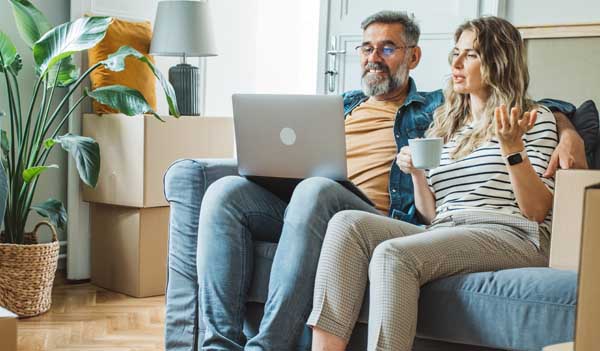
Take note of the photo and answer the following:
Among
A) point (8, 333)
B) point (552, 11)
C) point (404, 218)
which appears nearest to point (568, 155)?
point (404, 218)

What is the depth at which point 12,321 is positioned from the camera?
5.01 ft

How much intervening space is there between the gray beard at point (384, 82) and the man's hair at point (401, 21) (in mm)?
100

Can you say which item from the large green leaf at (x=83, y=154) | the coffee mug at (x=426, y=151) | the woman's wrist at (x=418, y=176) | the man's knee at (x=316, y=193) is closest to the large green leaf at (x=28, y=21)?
the large green leaf at (x=83, y=154)

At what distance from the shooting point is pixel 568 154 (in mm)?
2123

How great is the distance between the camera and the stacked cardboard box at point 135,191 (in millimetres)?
3549

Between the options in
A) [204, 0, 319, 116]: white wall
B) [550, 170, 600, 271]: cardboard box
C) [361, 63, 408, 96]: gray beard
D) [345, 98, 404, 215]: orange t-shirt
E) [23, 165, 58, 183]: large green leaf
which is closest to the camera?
[550, 170, 600, 271]: cardboard box

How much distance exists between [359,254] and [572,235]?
811 mm

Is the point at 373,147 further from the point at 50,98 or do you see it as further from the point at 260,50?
the point at 260,50

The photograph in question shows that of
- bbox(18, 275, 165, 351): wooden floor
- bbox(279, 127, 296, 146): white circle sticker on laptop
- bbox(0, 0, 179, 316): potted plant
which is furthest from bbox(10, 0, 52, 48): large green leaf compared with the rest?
bbox(279, 127, 296, 146): white circle sticker on laptop

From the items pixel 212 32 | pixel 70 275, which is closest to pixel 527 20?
pixel 212 32

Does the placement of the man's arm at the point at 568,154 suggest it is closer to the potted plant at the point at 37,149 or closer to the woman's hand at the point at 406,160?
the woman's hand at the point at 406,160

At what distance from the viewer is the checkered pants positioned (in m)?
1.84

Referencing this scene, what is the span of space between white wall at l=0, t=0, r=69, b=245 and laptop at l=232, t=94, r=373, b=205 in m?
1.68

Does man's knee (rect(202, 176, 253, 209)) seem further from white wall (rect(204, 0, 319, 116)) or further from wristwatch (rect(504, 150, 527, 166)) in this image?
white wall (rect(204, 0, 319, 116))
